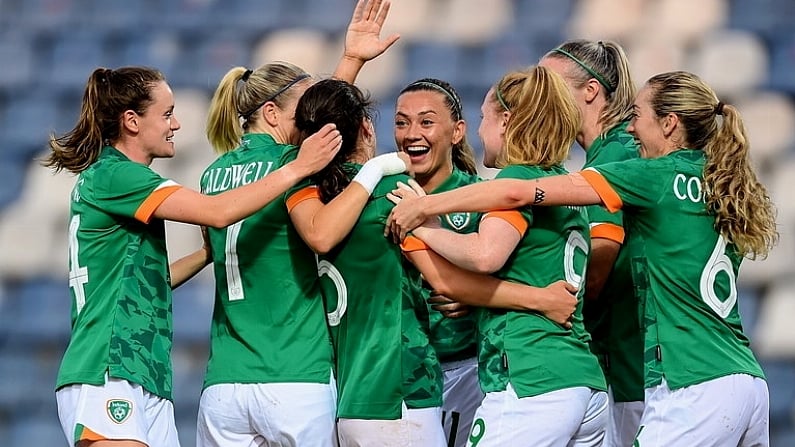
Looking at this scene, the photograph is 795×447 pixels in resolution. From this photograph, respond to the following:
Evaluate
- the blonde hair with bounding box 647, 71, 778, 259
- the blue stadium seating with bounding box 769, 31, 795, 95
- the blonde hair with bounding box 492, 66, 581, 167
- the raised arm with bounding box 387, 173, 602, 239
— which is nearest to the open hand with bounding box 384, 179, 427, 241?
the raised arm with bounding box 387, 173, 602, 239

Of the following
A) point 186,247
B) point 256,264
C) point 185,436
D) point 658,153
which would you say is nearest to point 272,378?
point 256,264

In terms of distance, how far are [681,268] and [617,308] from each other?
65 centimetres

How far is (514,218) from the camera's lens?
12.1ft

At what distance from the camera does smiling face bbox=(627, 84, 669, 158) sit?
156 inches

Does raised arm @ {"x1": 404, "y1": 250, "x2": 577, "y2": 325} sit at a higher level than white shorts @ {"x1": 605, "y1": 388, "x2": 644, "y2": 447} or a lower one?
higher

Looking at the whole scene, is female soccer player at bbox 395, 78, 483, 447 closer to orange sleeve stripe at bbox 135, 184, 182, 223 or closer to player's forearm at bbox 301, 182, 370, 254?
player's forearm at bbox 301, 182, 370, 254

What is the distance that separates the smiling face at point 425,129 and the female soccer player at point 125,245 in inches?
25.9

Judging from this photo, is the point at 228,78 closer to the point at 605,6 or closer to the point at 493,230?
the point at 493,230

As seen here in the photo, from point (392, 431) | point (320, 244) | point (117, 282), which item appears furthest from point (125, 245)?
point (392, 431)

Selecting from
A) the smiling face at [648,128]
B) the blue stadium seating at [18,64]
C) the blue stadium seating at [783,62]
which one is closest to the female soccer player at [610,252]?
the smiling face at [648,128]

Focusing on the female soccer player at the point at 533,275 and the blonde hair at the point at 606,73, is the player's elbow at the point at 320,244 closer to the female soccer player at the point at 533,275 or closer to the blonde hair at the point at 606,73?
the female soccer player at the point at 533,275

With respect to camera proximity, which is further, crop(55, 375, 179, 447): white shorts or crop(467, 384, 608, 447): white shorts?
crop(55, 375, 179, 447): white shorts

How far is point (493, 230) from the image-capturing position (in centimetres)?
366

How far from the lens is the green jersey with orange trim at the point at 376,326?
3744 mm
